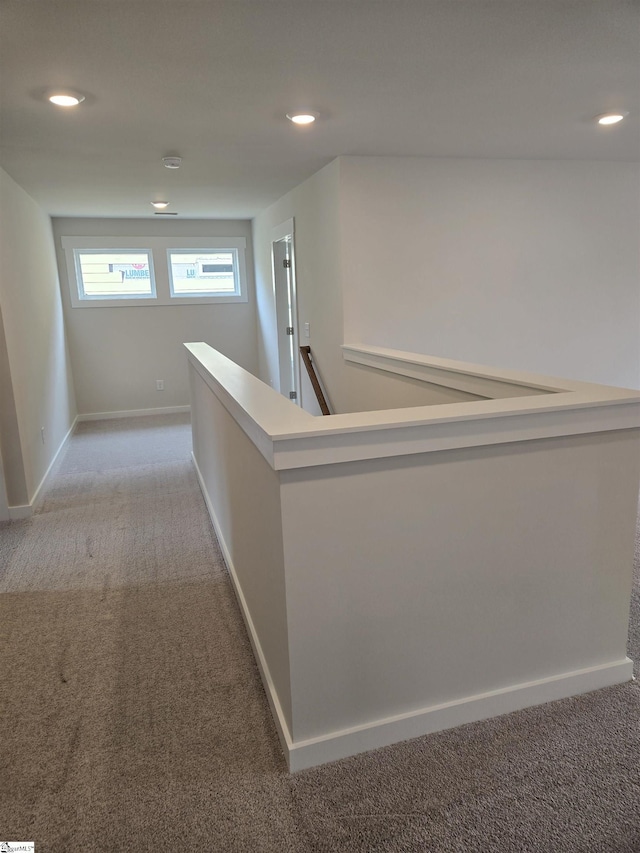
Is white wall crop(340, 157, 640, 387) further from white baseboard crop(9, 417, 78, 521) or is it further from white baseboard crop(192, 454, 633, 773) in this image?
white baseboard crop(192, 454, 633, 773)

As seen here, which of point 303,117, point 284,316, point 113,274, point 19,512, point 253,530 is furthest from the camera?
point 113,274

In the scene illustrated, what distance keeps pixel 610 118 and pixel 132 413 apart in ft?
17.8

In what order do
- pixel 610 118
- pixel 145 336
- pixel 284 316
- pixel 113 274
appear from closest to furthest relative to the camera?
pixel 610 118 < pixel 284 316 < pixel 113 274 < pixel 145 336

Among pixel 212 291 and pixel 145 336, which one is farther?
pixel 212 291

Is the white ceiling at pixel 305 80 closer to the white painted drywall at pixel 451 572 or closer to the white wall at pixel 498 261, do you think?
the white wall at pixel 498 261

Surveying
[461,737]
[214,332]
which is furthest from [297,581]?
[214,332]

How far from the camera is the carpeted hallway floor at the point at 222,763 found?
140 cm

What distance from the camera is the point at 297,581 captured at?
1467mm

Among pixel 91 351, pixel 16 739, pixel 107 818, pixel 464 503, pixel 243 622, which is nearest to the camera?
pixel 107 818

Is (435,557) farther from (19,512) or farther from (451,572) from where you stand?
(19,512)

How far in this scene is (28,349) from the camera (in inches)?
159

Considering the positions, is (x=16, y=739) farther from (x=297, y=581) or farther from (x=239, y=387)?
(x=239, y=387)

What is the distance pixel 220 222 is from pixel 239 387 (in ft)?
17.0

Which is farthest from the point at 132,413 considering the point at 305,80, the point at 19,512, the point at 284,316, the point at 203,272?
the point at 305,80
